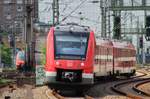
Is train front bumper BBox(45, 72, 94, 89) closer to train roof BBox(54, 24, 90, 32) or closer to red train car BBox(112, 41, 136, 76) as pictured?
train roof BBox(54, 24, 90, 32)

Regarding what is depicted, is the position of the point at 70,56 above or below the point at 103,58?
above

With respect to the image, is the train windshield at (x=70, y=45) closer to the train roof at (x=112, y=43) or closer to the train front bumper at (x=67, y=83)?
the train front bumper at (x=67, y=83)

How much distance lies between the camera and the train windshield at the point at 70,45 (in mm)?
25328

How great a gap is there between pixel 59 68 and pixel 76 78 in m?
0.85

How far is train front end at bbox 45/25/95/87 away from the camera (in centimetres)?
2502

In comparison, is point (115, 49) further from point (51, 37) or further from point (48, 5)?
point (51, 37)

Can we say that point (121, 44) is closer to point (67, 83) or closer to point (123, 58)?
point (123, 58)

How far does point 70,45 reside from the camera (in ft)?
83.8

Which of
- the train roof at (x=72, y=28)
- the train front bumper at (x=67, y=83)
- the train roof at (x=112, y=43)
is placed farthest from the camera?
the train roof at (x=112, y=43)

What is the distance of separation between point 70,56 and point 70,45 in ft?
1.82

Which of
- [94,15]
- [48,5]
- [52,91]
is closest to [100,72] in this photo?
[52,91]

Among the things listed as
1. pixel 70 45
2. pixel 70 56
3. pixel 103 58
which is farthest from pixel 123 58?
pixel 70 56

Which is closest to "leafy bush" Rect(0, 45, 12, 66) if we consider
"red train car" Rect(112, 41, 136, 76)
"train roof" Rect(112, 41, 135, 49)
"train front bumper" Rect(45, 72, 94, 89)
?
"red train car" Rect(112, 41, 136, 76)

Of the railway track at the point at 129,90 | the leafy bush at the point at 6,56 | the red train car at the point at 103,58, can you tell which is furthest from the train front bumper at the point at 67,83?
the leafy bush at the point at 6,56
